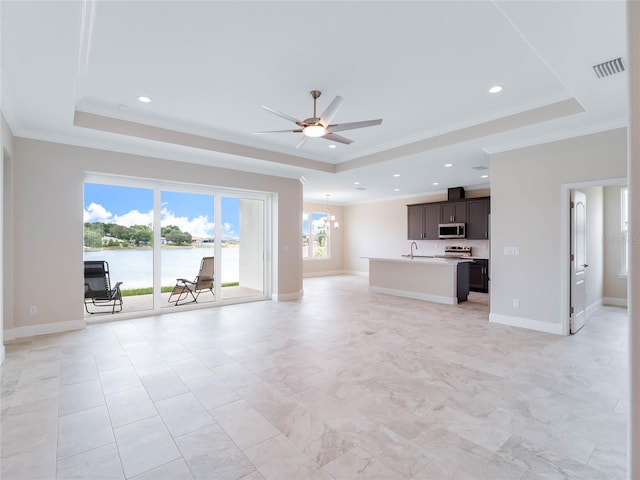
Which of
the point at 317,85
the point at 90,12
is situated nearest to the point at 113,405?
the point at 90,12

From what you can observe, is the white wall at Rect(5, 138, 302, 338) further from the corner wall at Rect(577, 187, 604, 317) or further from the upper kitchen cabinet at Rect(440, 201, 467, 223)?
the corner wall at Rect(577, 187, 604, 317)

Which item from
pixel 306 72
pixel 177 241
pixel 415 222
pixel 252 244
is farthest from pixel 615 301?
pixel 177 241

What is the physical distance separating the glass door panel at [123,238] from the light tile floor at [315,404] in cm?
99

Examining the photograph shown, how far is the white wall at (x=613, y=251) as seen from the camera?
20.8 feet

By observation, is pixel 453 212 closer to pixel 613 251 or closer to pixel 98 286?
pixel 613 251

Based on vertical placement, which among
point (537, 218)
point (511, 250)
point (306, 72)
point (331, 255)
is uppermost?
point (306, 72)

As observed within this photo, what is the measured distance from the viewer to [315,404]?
2650mm

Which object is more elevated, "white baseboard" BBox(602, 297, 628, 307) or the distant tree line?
the distant tree line

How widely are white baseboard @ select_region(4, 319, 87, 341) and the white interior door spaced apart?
720cm

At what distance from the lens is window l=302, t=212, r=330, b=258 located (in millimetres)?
11453

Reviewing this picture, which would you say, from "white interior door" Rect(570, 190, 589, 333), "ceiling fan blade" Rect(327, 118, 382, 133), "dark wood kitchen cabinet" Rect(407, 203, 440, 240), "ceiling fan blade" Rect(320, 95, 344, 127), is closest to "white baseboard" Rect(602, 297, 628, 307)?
"white interior door" Rect(570, 190, 589, 333)

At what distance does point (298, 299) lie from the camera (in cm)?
726

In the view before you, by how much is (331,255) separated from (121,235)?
7717 mm

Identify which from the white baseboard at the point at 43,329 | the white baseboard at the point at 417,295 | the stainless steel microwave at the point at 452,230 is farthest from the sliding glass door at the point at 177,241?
the stainless steel microwave at the point at 452,230
